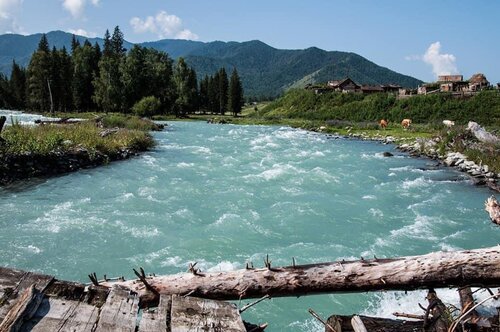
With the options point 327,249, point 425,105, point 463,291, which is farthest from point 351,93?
point 463,291

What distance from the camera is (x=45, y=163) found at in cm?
2048

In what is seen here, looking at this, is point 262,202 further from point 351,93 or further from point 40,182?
point 351,93

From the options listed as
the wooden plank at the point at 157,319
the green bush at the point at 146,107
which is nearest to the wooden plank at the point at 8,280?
the wooden plank at the point at 157,319

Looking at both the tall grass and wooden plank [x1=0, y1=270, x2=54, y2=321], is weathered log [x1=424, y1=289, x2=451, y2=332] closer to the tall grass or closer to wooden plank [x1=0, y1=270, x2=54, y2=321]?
wooden plank [x1=0, y1=270, x2=54, y2=321]

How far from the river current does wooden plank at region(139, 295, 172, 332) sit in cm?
467

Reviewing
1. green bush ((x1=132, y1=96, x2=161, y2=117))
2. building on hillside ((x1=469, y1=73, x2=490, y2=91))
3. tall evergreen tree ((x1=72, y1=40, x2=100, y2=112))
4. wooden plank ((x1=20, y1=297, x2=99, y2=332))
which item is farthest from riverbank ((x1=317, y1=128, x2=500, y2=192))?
tall evergreen tree ((x1=72, y1=40, x2=100, y2=112))

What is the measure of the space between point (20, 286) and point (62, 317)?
68 cm

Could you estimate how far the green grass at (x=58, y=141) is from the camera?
806 inches

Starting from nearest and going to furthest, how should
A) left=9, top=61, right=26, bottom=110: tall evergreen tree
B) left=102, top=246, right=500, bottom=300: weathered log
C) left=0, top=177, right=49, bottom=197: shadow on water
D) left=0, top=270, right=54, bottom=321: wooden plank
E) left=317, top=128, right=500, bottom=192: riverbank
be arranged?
left=0, top=270, right=54, bottom=321: wooden plank, left=102, top=246, right=500, bottom=300: weathered log, left=0, top=177, right=49, bottom=197: shadow on water, left=317, top=128, right=500, bottom=192: riverbank, left=9, top=61, right=26, bottom=110: tall evergreen tree

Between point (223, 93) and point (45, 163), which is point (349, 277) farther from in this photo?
point (223, 93)

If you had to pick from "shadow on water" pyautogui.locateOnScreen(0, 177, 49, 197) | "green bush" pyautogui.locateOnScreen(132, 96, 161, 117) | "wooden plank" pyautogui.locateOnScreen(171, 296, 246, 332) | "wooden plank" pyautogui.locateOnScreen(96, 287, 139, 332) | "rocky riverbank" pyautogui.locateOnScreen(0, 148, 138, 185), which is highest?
"green bush" pyautogui.locateOnScreen(132, 96, 161, 117)

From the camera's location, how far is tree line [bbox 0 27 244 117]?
7069 centimetres

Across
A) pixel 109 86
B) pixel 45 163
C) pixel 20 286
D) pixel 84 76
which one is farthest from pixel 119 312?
pixel 84 76

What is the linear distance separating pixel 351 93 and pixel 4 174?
76003mm
